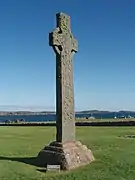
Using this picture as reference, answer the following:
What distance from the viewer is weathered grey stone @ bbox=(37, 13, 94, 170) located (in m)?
14.7

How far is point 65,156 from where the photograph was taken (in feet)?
47.0

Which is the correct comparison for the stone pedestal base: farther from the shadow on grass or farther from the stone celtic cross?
the stone celtic cross

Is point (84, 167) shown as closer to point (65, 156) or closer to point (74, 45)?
point (65, 156)

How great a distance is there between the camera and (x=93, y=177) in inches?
502

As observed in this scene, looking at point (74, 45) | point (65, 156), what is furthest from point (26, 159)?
point (74, 45)

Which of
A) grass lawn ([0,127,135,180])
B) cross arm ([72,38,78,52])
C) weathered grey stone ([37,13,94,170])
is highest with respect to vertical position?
cross arm ([72,38,78,52])

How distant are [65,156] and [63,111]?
1913mm

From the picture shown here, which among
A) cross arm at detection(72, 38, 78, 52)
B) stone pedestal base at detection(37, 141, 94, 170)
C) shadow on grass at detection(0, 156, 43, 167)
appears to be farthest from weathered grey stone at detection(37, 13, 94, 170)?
cross arm at detection(72, 38, 78, 52)

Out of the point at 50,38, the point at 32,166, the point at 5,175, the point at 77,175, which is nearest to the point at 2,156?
the point at 32,166

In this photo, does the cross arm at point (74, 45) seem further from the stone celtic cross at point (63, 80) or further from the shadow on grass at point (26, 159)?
the shadow on grass at point (26, 159)

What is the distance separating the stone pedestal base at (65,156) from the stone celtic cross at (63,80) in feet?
1.22

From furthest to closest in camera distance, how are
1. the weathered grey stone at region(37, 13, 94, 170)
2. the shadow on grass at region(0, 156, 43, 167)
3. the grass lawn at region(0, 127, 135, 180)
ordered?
the shadow on grass at region(0, 156, 43, 167) → the weathered grey stone at region(37, 13, 94, 170) → the grass lawn at region(0, 127, 135, 180)

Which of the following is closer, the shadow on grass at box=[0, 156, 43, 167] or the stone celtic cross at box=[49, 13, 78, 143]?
the shadow on grass at box=[0, 156, 43, 167]

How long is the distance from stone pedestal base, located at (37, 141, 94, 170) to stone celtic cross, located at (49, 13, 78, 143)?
1.22ft
